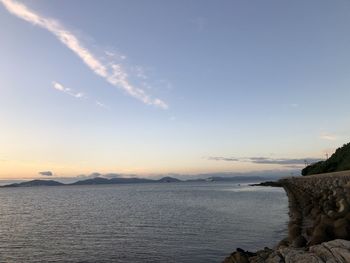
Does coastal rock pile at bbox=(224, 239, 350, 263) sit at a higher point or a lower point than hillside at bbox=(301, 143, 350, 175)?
lower

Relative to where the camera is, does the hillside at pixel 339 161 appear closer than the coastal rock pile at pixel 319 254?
No

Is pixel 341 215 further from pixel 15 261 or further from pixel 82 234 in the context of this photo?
pixel 82 234

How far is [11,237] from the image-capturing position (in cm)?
3500

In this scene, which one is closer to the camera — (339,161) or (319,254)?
(319,254)

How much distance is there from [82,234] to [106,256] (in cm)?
1106

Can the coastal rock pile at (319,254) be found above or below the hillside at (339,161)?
below

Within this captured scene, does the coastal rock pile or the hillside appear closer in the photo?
the coastal rock pile

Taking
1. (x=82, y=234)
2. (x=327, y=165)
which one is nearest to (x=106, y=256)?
(x=82, y=234)

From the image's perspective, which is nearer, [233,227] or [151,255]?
[151,255]

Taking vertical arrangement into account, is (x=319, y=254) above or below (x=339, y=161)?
below

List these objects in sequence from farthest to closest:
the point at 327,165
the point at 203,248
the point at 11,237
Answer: the point at 327,165 < the point at 11,237 < the point at 203,248

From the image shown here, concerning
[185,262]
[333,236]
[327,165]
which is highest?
[327,165]

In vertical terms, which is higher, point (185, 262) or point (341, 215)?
point (341, 215)

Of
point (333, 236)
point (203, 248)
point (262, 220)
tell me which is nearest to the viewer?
point (333, 236)
